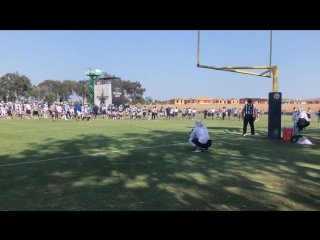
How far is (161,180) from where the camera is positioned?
631 cm

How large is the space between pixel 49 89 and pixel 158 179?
238 feet

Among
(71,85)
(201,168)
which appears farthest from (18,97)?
(201,168)

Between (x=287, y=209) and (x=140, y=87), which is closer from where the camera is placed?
(x=287, y=209)

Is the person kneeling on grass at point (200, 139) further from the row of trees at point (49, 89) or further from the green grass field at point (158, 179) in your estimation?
the row of trees at point (49, 89)

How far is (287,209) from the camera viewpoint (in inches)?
181

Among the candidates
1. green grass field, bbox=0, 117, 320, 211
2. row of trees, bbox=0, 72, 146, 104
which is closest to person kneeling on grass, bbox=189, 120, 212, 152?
green grass field, bbox=0, 117, 320, 211

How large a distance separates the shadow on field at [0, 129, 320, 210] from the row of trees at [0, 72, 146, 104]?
183 ft

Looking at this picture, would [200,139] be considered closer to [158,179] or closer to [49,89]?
[158,179]

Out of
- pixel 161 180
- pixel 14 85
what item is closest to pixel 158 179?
pixel 161 180

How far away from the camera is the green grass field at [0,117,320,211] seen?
16.0 feet

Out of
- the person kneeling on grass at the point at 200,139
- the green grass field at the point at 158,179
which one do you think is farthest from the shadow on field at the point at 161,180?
the person kneeling on grass at the point at 200,139

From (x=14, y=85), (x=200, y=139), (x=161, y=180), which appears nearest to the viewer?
(x=161, y=180)
